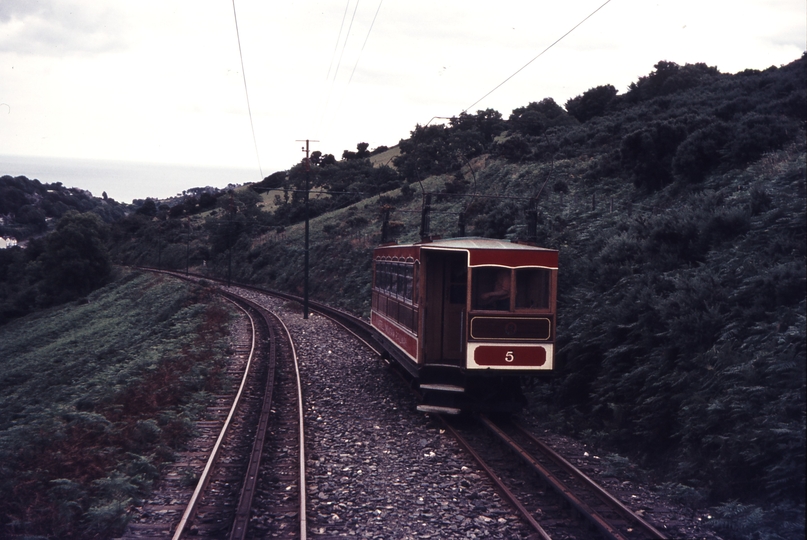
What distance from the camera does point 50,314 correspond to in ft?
176

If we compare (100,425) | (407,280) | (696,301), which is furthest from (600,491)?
(100,425)

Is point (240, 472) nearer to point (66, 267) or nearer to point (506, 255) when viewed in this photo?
point (506, 255)

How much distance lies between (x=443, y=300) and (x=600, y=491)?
4.95 m

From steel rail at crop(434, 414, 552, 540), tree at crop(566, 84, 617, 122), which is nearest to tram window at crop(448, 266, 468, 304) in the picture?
steel rail at crop(434, 414, 552, 540)

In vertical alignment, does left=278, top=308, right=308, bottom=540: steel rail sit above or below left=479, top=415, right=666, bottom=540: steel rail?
below

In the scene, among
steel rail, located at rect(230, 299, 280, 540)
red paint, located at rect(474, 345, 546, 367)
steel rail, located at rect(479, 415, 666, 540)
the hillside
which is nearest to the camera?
steel rail, located at rect(479, 415, 666, 540)

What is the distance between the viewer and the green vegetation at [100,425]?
6562 mm

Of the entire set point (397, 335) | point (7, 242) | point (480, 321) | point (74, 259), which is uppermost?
point (7, 242)

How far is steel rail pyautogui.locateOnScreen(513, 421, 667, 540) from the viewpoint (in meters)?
5.92

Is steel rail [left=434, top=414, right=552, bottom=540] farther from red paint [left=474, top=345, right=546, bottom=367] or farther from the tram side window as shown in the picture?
the tram side window

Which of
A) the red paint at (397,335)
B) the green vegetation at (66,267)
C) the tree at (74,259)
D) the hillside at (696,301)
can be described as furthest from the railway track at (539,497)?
the green vegetation at (66,267)

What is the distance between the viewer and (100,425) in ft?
31.5

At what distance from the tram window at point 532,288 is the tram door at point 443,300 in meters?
1.17

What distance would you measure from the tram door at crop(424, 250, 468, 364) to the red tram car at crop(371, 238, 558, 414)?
0.02 meters
